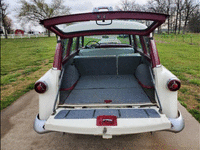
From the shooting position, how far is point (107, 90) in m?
3.02

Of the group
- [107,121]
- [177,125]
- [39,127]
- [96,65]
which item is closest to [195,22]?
[96,65]

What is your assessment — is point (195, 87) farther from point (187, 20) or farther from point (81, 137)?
point (187, 20)

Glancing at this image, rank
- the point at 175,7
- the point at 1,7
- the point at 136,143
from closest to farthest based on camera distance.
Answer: the point at 136,143
the point at 1,7
the point at 175,7

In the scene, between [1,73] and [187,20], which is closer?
[1,73]

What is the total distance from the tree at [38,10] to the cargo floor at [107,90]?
104 ft

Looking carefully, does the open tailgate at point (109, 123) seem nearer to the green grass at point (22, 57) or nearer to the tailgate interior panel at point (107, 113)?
the tailgate interior panel at point (107, 113)

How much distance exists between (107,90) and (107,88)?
103 millimetres

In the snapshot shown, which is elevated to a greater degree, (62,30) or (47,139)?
(62,30)

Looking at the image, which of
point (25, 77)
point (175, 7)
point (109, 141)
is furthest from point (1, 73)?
point (175, 7)

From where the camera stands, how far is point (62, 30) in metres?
2.53

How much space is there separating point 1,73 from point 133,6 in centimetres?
4048

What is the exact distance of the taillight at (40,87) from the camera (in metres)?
2.11

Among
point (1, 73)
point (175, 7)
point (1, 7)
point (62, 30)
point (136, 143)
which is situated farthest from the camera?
→ point (175, 7)

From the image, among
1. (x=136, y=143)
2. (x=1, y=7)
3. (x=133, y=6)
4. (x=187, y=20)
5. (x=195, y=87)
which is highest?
(x=133, y=6)
